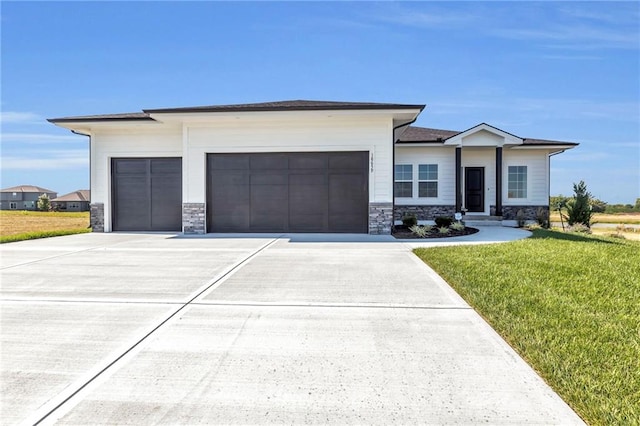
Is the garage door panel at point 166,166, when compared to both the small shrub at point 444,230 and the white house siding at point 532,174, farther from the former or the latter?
the white house siding at point 532,174

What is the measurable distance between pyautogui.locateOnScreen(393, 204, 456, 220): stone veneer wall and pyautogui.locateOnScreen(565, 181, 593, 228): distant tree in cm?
493

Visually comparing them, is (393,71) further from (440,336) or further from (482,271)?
(440,336)

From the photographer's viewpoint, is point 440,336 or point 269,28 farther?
point 269,28

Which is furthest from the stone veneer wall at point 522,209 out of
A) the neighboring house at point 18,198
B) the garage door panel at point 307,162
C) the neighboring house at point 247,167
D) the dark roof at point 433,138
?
the neighboring house at point 18,198

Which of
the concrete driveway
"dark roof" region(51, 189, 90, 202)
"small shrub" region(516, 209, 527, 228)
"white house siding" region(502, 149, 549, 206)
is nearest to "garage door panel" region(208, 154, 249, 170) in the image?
the concrete driveway

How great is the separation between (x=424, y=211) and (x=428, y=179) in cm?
145

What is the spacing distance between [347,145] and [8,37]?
41.8ft

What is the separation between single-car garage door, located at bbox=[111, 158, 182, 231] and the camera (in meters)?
12.7

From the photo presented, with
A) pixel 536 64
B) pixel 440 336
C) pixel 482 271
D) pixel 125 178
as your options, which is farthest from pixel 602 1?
pixel 125 178

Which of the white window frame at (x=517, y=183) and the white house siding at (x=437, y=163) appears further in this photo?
the white window frame at (x=517, y=183)

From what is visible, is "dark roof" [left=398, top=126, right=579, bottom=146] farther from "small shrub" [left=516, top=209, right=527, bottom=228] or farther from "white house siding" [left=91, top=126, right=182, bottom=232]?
"white house siding" [left=91, top=126, right=182, bottom=232]

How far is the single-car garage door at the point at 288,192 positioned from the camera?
1164 cm

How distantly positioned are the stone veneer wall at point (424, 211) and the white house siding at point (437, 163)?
0.59 ft

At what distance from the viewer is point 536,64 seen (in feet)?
51.6
